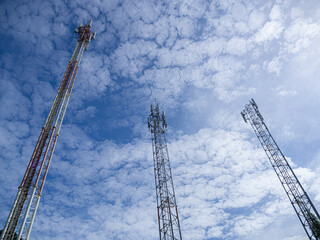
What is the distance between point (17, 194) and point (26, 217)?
3.83m

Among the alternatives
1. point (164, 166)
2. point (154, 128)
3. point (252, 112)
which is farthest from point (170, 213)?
point (252, 112)

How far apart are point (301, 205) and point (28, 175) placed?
48255 mm

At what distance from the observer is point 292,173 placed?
40375mm

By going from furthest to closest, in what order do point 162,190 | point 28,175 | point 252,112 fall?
point 252,112
point 162,190
point 28,175

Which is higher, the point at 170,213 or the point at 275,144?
the point at 275,144

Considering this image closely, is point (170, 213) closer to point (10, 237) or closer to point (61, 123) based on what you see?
point (10, 237)

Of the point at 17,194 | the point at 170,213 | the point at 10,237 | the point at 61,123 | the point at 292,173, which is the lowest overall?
the point at 10,237

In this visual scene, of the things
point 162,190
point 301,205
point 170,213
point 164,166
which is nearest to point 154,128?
point 164,166

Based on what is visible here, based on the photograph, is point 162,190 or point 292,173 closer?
point 162,190

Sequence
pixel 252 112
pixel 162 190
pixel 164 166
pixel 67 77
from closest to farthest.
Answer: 1. pixel 162 190
2. pixel 164 166
3. pixel 67 77
4. pixel 252 112

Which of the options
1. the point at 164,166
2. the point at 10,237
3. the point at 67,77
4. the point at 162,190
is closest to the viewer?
the point at 10,237

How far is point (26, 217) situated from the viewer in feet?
92.9

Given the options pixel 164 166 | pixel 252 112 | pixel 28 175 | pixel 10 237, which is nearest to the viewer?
pixel 10 237

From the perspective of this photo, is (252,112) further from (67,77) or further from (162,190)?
(67,77)
